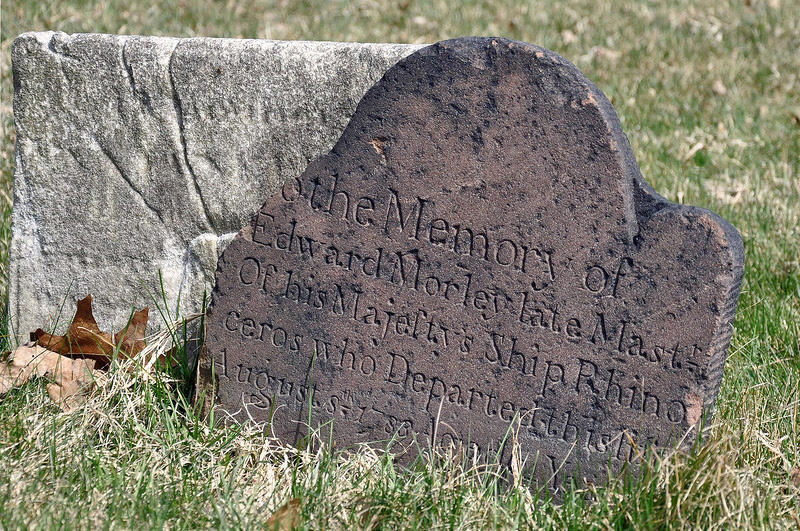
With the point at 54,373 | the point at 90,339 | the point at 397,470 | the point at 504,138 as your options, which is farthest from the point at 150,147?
the point at 397,470

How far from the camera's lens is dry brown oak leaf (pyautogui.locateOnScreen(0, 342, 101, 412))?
2469 mm

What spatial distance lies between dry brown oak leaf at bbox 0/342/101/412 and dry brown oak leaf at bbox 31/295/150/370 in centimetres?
4

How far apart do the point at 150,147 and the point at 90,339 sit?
0.69 meters

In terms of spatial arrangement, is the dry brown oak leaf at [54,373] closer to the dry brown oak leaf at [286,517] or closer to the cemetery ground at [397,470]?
the cemetery ground at [397,470]

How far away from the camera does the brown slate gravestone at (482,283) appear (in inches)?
82.4

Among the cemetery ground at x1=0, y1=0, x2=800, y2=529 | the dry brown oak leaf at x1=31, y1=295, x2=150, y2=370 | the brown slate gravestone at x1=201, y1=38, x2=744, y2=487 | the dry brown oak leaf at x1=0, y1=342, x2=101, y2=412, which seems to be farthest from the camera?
the dry brown oak leaf at x1=31, y1=295, x2=150, y2=370

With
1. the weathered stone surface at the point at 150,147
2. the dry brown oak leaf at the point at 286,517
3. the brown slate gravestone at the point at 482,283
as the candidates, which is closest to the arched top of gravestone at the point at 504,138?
the brown slate gravestone at the point at 482,283

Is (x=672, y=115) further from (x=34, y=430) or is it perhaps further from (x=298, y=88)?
(x=34, y=430)

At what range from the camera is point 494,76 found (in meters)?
2.17

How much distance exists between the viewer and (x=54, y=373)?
2502 mm

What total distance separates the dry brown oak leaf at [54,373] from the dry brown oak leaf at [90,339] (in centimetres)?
4

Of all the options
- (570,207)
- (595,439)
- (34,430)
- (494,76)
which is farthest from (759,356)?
(34,430)

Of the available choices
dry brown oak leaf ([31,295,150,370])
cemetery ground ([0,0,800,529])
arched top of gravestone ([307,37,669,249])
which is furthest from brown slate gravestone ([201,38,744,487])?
dry brown oak leaf ([31,295,150,370])

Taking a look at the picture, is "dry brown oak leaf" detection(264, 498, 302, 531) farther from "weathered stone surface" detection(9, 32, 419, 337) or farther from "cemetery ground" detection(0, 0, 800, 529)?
"weathered stone surface" detection(9, 32, 419, 337)
